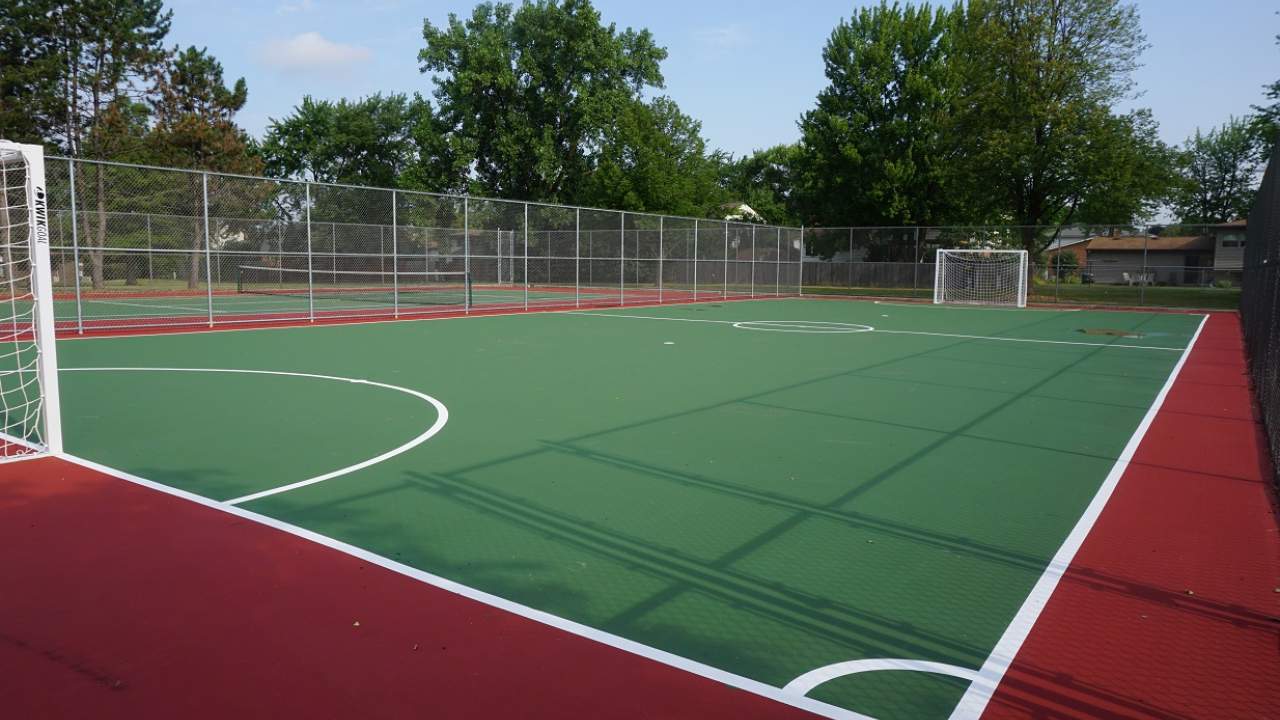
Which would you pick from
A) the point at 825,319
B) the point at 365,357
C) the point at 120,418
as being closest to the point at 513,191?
the point at 825,319

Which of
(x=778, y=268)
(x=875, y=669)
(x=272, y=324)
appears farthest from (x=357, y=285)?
(x=875, y=669)

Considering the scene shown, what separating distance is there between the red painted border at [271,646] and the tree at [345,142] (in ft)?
154

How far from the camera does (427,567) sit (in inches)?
139

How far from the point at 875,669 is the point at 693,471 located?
253 cm

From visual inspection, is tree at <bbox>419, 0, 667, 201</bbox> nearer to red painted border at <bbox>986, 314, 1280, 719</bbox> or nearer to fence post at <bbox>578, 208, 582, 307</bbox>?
fence post at <bbox>578, 208, 582, 307</bbox>

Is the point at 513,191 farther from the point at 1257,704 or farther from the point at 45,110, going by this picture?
the point at 1257,704

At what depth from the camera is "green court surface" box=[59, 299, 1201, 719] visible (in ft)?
10.2

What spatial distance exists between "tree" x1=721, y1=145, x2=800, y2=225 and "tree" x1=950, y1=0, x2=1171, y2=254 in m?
22.6

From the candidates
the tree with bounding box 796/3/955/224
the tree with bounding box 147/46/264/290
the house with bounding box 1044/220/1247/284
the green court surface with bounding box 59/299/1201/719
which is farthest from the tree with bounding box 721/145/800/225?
the green court surface with bounding box 59/299/1201/719

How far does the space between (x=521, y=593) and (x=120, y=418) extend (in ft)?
16.7

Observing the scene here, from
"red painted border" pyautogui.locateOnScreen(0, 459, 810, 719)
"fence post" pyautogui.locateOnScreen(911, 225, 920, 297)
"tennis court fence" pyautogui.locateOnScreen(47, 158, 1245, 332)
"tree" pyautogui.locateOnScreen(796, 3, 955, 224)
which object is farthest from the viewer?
"tree" pyautogui.locateOnScreen(796, 3, 955, 224)

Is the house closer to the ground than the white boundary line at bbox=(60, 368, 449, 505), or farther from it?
farther from it

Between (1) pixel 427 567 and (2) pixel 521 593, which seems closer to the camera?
(2) pixel 521 593

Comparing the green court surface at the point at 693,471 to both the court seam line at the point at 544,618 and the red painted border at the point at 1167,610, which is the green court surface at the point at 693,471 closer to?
the court seam line at the point at 544,618
